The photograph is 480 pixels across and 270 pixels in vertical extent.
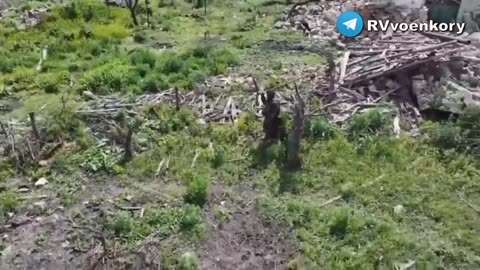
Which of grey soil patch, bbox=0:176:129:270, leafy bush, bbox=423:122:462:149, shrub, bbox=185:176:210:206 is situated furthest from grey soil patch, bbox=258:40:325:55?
grey soil patch, bbox=0:176:129:270

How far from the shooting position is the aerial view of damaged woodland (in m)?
6.37

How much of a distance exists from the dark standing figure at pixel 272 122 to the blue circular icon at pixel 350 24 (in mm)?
3730

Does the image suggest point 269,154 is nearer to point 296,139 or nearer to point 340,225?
point 296,139

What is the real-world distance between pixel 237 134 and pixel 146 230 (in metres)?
2.22

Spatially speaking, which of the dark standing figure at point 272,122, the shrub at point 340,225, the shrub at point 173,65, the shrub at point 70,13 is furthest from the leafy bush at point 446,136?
the shrub at point 70,13

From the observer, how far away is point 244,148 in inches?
314

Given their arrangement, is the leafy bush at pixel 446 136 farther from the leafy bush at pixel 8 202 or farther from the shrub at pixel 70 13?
the shrub at pixel 70 13

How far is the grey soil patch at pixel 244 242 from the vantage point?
6164 millimetres

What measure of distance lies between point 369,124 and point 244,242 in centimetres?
268

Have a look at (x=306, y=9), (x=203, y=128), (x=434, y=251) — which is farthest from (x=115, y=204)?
(x=306, y=9)

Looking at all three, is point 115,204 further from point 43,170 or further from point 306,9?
point 306,9

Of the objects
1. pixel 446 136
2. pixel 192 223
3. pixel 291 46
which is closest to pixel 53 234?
pixel 192 223

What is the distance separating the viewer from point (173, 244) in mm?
6340

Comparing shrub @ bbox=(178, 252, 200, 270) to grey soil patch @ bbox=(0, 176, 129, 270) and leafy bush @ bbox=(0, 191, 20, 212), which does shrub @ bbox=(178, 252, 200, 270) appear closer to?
grey soil patch @ bbox=(0, 176, 129, 270)
